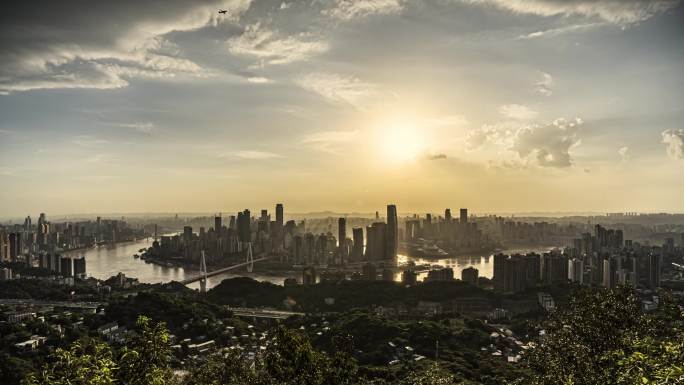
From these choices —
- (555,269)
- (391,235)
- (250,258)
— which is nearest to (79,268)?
(250,258)

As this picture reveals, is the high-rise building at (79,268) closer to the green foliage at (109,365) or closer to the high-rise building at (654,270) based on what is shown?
the green foliage at (109,365)

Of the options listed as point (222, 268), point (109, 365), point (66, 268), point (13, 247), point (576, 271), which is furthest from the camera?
point (222, 268)

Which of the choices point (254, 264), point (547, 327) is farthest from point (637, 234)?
point (547, 327)

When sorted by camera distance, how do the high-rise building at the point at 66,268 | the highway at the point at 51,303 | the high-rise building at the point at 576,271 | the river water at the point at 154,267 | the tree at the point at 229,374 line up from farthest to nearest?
the river water at the point at 154,267, the high-rise building at the point at 66,268, the high-rise building at the point at 576,271, the highway at the point at 51,303, the tree at the point at 229,374

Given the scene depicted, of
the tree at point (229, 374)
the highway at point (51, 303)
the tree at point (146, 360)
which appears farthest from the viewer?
the highway at point (51, 303)

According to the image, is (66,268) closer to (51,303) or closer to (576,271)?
(51,303)

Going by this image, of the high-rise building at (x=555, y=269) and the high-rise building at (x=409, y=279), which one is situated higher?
the high-rise building at (x=555, y=269)

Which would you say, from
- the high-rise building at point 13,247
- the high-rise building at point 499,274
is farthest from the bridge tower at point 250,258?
the high-rise building at point 499,274

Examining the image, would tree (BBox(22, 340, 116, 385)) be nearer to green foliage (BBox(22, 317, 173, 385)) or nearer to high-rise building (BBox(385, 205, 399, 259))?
green foliage (BBox(22, 317, 173, 385))

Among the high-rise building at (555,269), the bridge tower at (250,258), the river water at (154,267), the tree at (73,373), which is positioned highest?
the tree at (73,373)
